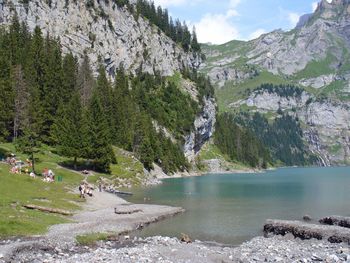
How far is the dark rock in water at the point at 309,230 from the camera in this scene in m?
43.6

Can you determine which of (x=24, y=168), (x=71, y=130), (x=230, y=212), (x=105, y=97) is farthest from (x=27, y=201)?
(x=105, y=97)

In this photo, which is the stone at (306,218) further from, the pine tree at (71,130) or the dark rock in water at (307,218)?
the pine tree at (71,130)

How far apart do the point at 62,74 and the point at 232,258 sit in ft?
333

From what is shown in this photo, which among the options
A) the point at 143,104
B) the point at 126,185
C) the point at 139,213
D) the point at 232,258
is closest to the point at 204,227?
the point at 139,213

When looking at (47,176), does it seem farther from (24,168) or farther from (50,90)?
(50,90)

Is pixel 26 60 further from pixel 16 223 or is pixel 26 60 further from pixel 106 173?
pixel 16 223

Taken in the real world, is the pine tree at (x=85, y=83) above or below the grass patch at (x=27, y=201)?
above

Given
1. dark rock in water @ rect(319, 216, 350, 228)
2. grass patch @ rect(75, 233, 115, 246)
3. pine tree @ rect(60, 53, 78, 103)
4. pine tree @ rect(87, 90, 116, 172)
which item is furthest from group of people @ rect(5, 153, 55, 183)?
dark rock in water @ rect(319, 216, 350, 228)

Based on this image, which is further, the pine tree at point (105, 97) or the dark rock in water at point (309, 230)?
the pine tree at point (105, 97)

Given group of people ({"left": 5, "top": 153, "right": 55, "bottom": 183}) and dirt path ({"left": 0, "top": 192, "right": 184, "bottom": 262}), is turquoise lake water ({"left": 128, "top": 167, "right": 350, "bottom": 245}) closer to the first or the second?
dirt path ({"left": 0, "top": 192, "right": 184, "bottom": 262})

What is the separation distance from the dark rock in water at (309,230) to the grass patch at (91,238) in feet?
63.4

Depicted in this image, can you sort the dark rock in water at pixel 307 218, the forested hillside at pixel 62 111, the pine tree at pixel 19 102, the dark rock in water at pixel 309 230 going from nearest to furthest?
the dark rock in water at pixel 309 230 < the dark rock in water at pixel 307 218 < the pine tree at pixel 19 102 < the forested hillside at pixel 62 111

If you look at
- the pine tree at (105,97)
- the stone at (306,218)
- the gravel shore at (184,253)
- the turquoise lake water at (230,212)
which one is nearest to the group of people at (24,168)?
the turquoise lake water at (230,212)

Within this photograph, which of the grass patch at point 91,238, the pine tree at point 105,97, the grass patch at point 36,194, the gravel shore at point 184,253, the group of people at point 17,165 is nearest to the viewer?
the gravel shore at point 184,253
